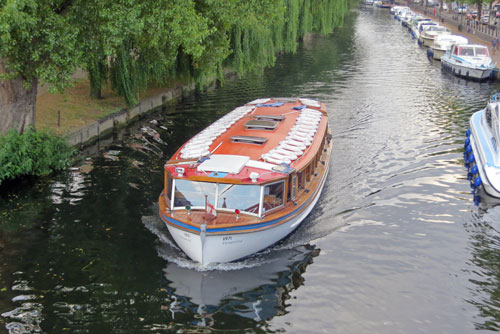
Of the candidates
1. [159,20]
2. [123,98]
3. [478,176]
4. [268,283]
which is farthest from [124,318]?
[123,98]

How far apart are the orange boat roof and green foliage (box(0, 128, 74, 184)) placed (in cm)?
598

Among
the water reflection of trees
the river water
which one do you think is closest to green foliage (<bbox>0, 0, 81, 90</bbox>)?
the river water

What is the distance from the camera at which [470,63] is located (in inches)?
Result: 1724

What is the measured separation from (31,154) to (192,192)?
8401 millimetres

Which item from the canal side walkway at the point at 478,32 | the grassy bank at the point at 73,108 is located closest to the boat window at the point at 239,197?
the grassy bank at the point at 73,108

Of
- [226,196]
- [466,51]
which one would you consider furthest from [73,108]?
[466,51]

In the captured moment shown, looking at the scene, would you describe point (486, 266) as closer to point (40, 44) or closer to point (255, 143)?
point (255, 143)

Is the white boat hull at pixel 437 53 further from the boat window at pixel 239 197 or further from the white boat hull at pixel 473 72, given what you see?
the boat window at pixel 239 197

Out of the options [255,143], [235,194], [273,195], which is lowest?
[273,195]

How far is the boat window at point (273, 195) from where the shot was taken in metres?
16.6

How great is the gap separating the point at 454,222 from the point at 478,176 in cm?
418

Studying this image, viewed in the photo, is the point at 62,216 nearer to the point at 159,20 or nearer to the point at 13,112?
the point at 13,112

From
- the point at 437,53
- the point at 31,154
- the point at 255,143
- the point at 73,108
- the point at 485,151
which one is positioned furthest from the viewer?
the point at 437,53

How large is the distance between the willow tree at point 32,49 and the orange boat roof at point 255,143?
537cm
